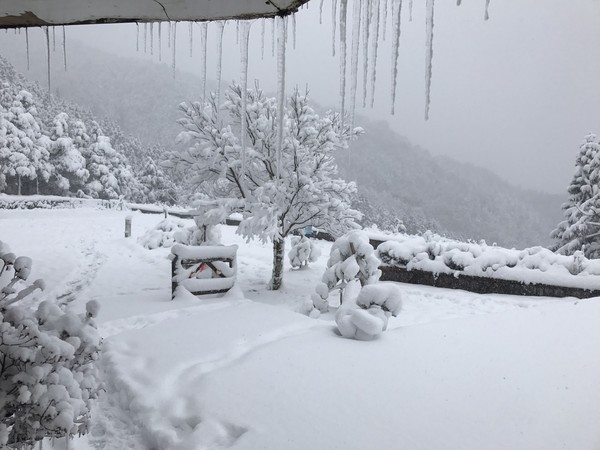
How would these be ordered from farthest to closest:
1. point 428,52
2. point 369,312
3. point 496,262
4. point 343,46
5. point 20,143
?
point 20,143, point 496,262, point 369,312, point 343,46, point 428,52

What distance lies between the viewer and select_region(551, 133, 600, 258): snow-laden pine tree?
20969 mm

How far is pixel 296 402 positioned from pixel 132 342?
2647 millimetres

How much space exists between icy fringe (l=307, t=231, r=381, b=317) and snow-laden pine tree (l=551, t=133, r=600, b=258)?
17440 millimetres


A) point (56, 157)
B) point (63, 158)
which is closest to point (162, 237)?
point (63, 158)

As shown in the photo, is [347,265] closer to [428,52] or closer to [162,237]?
[428,52]

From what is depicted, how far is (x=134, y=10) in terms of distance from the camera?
292 cm

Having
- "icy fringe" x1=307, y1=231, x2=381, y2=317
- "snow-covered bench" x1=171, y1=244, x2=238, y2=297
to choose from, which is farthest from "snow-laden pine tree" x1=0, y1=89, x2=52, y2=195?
"icy fringe" x1=307, y1=231, x2=381, y2=317

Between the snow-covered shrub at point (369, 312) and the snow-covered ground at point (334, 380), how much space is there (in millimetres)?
217

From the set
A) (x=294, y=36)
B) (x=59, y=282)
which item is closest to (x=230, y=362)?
(x=294, y=36)

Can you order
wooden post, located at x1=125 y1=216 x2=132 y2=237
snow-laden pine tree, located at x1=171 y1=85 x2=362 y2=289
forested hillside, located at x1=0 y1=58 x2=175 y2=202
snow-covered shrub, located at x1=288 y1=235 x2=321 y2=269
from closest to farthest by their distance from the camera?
1. snow-laden pine tree, located at x1=171 y1=85 x2=362 y2=289
2. snow-covered shrub, located at x1=288 y1=235 x2=321 y2=269
3. wooden post, located at x1=125 y1=216 x2=132 y2=237
4. forested hillside, located at x1=0 y1=58 x2=175 y2=202

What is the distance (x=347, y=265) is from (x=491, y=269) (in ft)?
17.0

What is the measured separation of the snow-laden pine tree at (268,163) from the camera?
33.9 feet

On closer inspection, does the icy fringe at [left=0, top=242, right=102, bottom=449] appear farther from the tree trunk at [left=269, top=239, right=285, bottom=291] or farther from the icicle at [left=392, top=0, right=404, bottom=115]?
the tree trunk at [left=269, top=239, right=285, bottom=291]

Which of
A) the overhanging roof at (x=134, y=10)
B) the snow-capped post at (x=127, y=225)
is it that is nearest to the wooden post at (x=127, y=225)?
the snow-capped post at (x=127, y=225)
